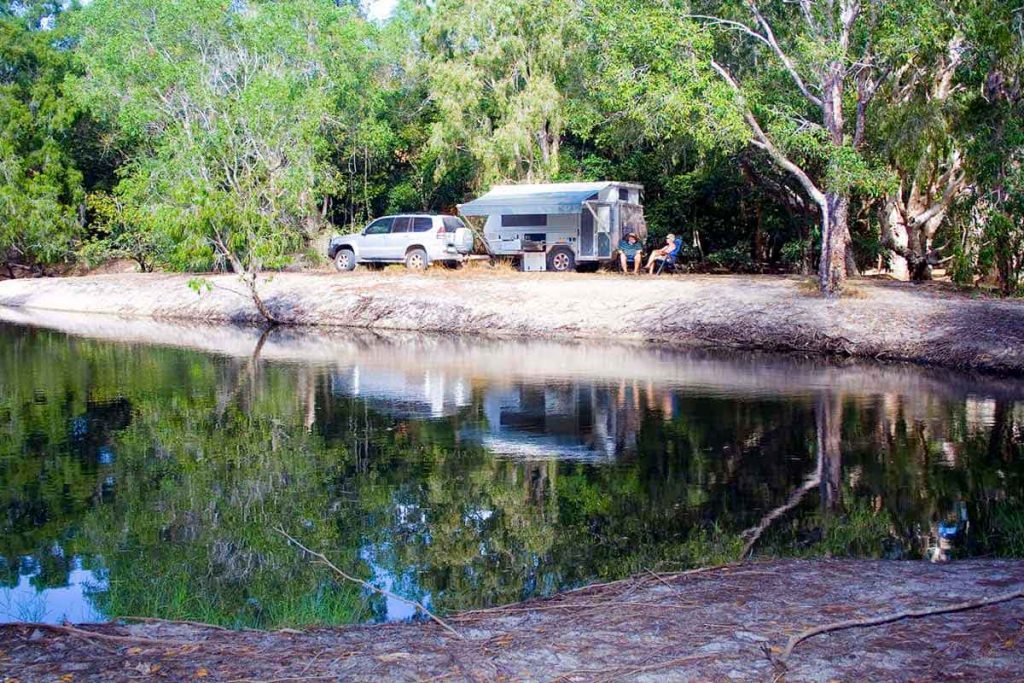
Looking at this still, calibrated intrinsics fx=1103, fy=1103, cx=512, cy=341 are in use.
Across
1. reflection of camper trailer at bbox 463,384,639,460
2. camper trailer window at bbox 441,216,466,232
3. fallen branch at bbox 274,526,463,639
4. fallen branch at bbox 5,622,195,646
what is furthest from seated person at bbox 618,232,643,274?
fallen branch at bbox 5,622,195,646

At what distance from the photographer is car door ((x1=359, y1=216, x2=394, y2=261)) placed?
30.4 m

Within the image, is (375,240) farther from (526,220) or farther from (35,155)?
(35,155)

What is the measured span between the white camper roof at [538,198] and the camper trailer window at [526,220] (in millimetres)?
421

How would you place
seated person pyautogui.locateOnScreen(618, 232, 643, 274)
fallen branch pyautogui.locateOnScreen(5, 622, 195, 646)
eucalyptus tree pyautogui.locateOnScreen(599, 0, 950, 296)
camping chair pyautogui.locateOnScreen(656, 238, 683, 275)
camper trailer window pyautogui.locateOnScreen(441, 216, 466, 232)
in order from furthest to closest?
camper trailer window pyautogui.locateOnScreen(441, 216, 466, 232) < seated person pyautogui.locateOnScreen(618, 232, 643, 274) < camping chair pyautogui.locateOnScreen(656, 238, 683, 275) < eucalyptus tree pyautogui.locateOnScreen(599, 0, 950, 296) < fallen branch pyautogui.locateOnScreen(5, 622, 195, 646)

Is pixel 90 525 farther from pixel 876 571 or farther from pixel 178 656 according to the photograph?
pixel 876 571

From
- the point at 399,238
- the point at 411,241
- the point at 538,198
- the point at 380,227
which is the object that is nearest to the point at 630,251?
the point at 538,198

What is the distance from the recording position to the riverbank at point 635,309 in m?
18.2

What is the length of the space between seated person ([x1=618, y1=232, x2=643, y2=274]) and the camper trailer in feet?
0.87

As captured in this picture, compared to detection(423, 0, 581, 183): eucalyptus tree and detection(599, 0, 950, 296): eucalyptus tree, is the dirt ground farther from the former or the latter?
detection(423, 0, 581, 183): eucalyptus tree

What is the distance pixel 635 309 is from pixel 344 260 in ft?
38.6

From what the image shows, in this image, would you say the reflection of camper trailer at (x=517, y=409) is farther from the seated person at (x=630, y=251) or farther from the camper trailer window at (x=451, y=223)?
the camper trailer window at (x=451, y=223)

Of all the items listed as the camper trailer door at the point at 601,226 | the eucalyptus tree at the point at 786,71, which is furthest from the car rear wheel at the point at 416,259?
the eucalyptus tree at the point at 786,71

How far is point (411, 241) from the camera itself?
2981 centimetres

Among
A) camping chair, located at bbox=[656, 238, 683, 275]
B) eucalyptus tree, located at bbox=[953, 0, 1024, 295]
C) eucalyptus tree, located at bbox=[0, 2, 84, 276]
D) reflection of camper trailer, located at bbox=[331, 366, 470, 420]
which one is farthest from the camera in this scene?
eucalyptus tree, located at bbox=[0, 2, 84, 276]
